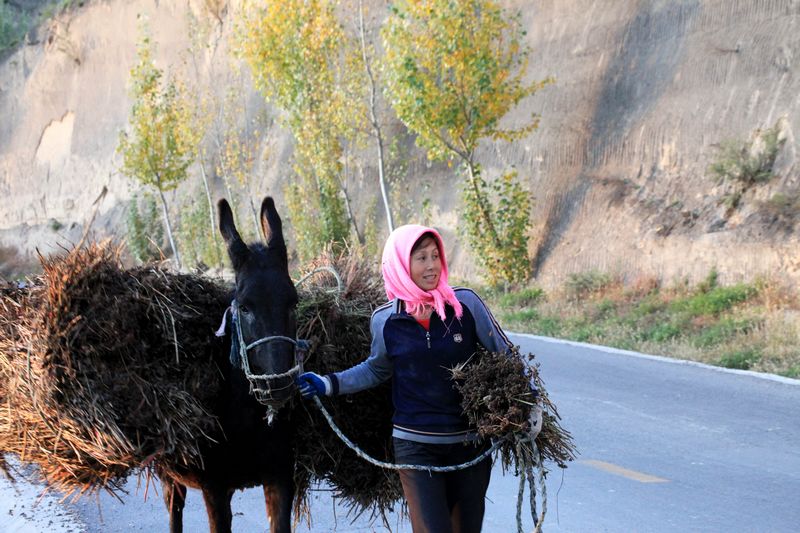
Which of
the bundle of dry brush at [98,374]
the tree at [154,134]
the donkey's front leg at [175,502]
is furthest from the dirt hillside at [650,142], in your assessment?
the bundle of dry brush at [98,374]

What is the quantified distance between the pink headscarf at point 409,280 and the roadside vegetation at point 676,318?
7.68m

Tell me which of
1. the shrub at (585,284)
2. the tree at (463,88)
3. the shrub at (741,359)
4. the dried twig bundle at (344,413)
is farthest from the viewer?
the tree at (463,88)

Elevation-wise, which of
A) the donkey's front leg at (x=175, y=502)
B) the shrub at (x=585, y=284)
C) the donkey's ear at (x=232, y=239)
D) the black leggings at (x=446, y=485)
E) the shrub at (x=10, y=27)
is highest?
the shrub at (x=10, y=27)

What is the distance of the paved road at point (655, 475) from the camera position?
604 centimetres

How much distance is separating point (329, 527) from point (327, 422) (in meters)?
1.92

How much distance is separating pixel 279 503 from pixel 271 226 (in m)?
1.32

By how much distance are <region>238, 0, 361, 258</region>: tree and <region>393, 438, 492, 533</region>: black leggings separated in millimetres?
20224

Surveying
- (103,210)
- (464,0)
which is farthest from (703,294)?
(103,210)

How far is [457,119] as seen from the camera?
1959 centimetres

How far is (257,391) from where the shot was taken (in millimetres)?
4070

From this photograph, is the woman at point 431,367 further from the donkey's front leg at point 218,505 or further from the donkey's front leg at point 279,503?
the donkey's front leg at point 218,505

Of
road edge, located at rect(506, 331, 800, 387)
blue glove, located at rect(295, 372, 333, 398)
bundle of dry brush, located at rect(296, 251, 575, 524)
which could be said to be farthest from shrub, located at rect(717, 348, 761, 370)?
blue glove, located at rect(295, 372, 333, 398)

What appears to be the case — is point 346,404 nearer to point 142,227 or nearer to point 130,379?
point 130,379

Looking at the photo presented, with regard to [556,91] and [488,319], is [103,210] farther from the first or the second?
[488,319]
